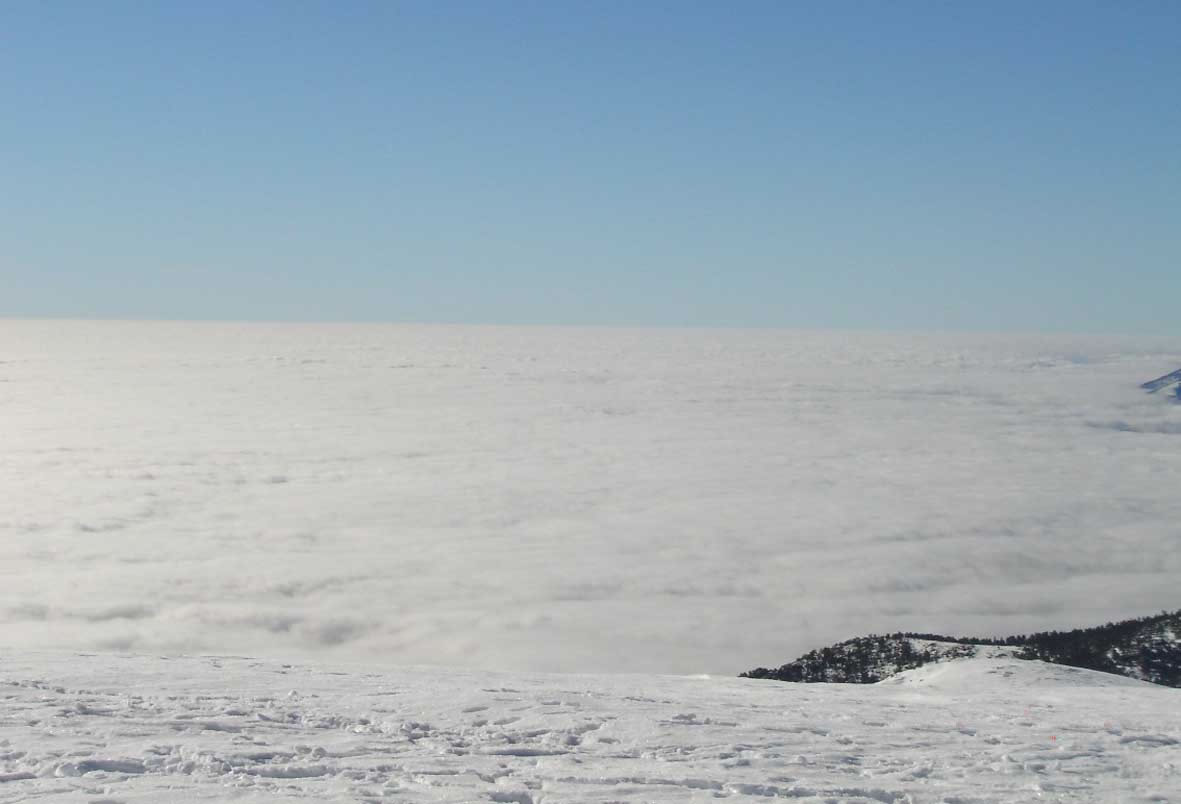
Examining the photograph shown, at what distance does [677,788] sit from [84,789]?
7422mm

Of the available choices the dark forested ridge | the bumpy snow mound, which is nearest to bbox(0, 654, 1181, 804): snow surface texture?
the bumpy snow mound

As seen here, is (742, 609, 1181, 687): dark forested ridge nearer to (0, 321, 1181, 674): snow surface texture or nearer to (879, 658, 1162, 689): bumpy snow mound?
(879, 658, 1162, 689): bumpy snow mound

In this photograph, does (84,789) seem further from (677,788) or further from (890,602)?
(890,602)

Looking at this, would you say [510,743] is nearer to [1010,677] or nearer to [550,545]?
[1010,677]

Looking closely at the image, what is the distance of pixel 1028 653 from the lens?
53.8 metres

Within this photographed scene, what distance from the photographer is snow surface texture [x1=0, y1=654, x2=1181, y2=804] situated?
42.4 feet

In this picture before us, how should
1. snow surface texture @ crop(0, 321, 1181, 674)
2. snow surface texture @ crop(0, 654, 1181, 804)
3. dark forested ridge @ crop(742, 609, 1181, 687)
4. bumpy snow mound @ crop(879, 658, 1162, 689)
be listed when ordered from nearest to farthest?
snow surface texture @ crop(0, 654, 1181, 804) → bumpy snow mound @ crop(879, 658, 1162, 689) → dark forested ridge @ crop(742, 609, 1181, 687) → snow surface texture @ crop(0, 321, 1181, 674)

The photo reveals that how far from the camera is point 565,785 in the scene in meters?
13.4

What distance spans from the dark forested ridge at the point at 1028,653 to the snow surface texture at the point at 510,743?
30.9 metres

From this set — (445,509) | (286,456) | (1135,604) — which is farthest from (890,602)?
(286,456)

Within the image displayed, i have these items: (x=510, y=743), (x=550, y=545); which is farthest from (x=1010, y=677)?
(x=550, y=545)

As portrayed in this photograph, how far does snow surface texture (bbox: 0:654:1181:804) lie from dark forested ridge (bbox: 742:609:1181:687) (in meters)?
30.9

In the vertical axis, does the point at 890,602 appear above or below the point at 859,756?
above

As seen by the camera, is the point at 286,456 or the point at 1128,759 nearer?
the point at 1128,759
